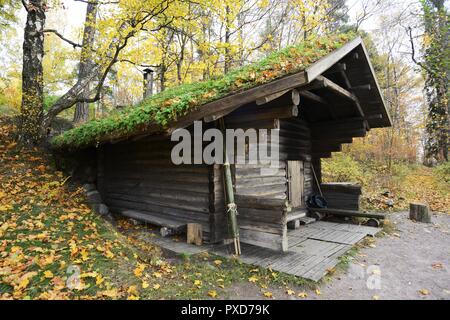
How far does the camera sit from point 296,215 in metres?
7.88

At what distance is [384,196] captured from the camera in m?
11.9

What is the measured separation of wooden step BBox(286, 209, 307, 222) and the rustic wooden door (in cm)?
20

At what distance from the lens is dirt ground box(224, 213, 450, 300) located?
3984mm

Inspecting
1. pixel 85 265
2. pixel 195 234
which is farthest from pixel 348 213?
pixel 85 265

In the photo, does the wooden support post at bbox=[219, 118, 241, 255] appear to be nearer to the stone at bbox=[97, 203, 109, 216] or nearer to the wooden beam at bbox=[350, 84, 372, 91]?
the wooden beam at bbox=[350, 84, 372, 91]

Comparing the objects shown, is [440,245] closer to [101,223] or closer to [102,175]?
[101,223]

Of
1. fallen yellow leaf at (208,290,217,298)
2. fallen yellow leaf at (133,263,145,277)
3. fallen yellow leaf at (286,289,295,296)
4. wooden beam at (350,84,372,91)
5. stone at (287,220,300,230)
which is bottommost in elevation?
fallen yellow leaf at (286,289,295,296)

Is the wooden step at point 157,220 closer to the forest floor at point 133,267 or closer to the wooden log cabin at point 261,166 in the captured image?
the wooden log cabin at point 261,166

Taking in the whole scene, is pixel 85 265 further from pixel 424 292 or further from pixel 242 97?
pixel 424 292

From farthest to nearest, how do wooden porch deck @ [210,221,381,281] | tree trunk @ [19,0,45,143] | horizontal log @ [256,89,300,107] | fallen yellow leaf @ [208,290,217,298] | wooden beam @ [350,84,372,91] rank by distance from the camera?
1. tree trunk @ [19,0,45,143]
2. wooden beam @ [350,84,372,91]
3. wooden porch deck @ [210,221,381,281]
4. horizontal log @ [256,89,300,107]
5. fallen yellow leaf @ [208,290,217,298]

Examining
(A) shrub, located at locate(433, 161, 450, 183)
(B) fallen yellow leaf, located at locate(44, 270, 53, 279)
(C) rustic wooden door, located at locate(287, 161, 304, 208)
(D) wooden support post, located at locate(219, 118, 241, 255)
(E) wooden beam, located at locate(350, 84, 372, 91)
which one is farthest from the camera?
(A) shrub, located at locate(433, 161, 450, 183)

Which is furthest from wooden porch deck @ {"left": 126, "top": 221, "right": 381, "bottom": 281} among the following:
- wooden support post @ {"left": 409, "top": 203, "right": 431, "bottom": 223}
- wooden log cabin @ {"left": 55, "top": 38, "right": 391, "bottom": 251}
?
wooden support post @ {"left": 409, "top": 203, "right": 431, "bottom": 223}
